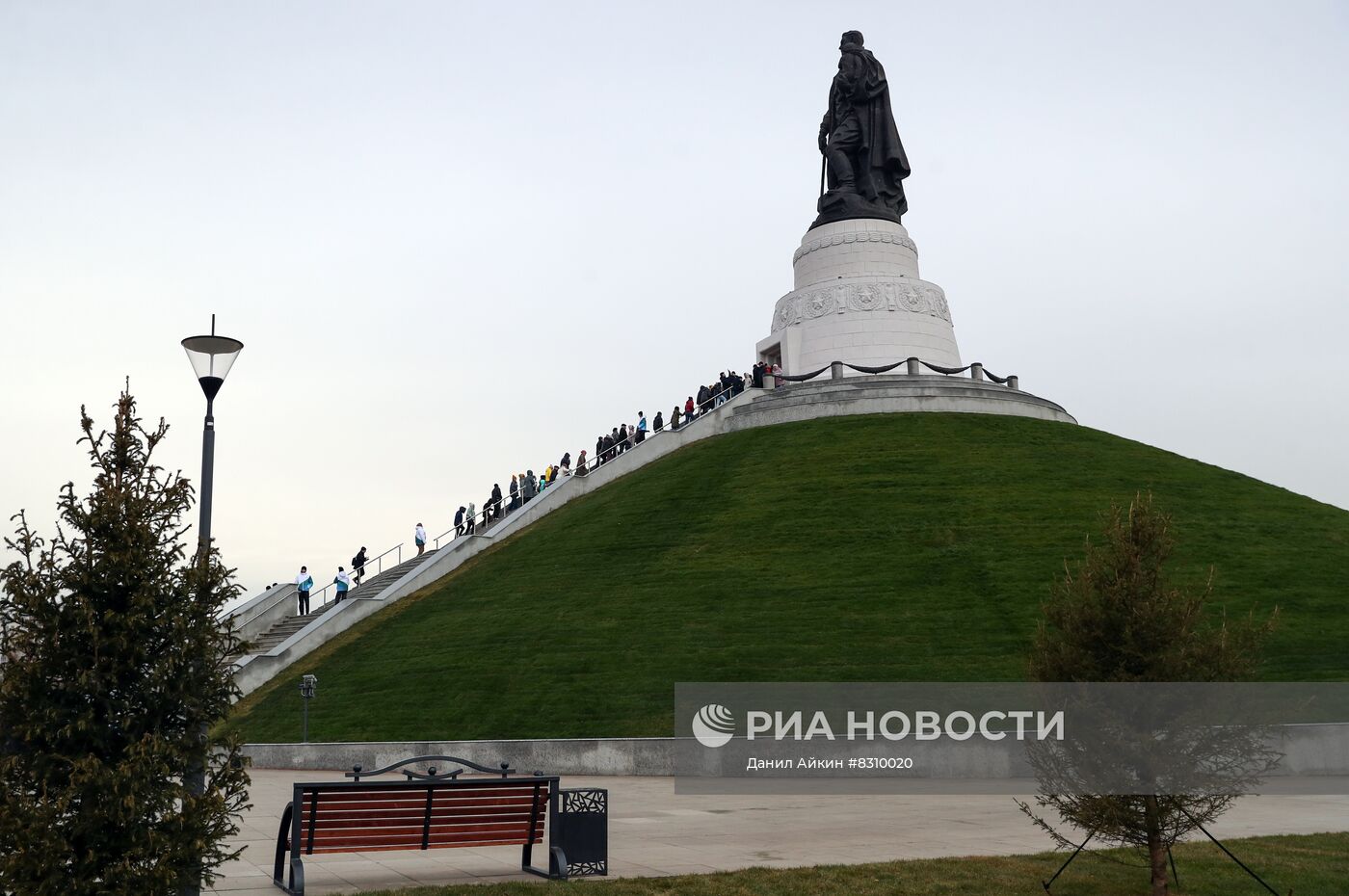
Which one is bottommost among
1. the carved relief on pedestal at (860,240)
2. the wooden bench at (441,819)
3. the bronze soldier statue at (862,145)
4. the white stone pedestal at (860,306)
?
the wooden bench at (441,819)

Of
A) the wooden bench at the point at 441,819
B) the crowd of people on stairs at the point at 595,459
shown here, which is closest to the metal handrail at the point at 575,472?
the crowd of people on stairs at the point at 595,459

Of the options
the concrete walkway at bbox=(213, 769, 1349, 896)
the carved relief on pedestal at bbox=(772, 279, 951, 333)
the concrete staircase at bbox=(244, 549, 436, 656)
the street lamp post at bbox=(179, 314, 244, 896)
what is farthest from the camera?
the carved relief on pedestal at bbox=(772, 279, 951, 333)

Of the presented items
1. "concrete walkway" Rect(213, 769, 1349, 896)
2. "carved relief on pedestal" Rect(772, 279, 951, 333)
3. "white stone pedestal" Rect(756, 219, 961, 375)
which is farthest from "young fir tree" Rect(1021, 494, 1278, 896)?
"carved relief on pedestal" Rect(772, 279, 951, 333)

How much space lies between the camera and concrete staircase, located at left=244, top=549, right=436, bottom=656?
34.2m

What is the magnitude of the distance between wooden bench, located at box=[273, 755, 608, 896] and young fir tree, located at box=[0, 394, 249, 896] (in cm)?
249

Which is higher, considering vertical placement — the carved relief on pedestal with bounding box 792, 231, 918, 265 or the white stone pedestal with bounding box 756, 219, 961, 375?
the carved relief on pedestal with bounding box 792, 231, 918, 265

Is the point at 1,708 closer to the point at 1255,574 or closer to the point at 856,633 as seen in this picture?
the point at 856,633

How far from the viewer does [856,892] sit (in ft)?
32.8

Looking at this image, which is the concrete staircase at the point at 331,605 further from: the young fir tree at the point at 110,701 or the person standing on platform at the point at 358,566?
the young fir tree at the point at 110,701

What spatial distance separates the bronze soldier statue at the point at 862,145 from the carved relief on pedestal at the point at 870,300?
4.19 meters

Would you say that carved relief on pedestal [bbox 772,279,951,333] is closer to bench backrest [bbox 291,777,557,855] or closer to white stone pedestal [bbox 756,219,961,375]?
white stone pedestal [bbox 756,219,961,375]

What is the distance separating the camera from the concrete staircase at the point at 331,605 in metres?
34.2

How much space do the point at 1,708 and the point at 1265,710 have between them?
9239mm

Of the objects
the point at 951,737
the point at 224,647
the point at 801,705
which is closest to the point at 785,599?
the point at 801,705
